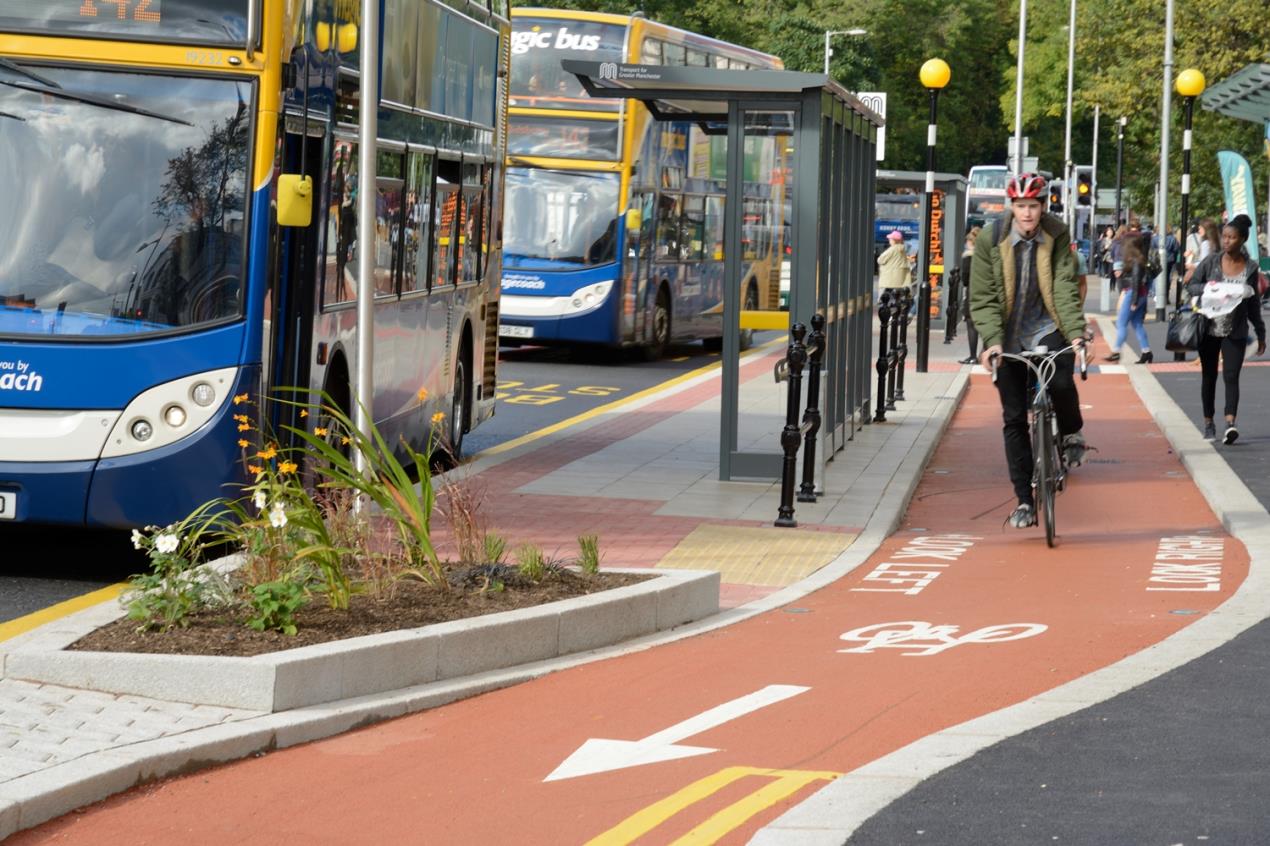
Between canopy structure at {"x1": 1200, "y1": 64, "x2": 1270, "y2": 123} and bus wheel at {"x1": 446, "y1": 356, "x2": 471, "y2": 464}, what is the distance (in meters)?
17.4

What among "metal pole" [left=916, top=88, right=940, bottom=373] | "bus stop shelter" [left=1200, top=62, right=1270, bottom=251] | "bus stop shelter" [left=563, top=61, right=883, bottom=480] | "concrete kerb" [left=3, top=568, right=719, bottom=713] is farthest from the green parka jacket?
"bus stop shelter" [left=1200, top=62, right=1270, bottom=251]

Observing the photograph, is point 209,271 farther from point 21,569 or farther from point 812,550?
point 812,550

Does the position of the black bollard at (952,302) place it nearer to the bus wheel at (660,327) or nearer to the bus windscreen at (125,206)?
the bus wheel at (660,327)

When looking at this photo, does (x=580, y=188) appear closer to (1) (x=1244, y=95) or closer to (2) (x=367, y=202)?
(1) (x=1244, y=95)

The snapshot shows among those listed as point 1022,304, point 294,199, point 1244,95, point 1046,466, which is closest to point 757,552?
point 1046,466

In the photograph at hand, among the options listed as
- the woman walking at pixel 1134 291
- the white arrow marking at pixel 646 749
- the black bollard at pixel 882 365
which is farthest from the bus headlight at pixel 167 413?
the woman walking at pixel 1134 291

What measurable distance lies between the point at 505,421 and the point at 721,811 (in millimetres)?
13843

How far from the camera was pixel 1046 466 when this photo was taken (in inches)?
472

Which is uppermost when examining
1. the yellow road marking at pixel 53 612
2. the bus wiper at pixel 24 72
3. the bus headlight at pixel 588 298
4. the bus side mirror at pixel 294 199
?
the bus wiper at pixel 24 72

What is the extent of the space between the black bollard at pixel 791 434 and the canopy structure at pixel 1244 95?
18665 millimetres

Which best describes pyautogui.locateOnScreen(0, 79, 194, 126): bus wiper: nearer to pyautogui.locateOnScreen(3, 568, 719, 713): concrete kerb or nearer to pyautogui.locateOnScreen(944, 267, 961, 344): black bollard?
pyautogui.locateOnScreen(3, 568, 719, 713): concrete kerb

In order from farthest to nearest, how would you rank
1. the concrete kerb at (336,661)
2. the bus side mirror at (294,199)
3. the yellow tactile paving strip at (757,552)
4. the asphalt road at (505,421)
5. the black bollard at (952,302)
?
the black bollard at (952,302) < the yellow tactile paving strip at (757,552) < the asphalt road at (505,421) < the bus side mirror at (294,199) < the concrete kerb at (336,661)

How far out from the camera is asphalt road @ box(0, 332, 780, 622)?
33.1 feet

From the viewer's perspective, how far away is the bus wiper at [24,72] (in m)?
9.96
